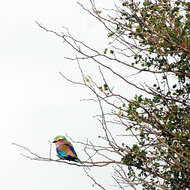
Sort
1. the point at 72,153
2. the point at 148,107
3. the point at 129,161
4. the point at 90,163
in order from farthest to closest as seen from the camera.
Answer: the point at 72,153 → the point at 148,107 → the point at 129,161 → the point at 90,163

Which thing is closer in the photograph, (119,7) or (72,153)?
(119,7)

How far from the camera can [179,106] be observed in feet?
26.9

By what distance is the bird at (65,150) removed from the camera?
11.7m

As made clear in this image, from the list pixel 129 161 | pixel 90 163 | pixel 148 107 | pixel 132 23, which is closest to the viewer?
pixel 90 163

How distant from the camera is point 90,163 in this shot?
688cm

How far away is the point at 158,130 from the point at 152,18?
7.18ft

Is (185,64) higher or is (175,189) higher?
(185,64)

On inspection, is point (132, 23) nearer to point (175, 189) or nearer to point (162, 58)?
point (162, 58)

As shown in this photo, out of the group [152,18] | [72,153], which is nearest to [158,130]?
[152,18]

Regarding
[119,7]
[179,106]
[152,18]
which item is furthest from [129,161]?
[119,7]

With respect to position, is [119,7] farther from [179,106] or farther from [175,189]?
[175,189]

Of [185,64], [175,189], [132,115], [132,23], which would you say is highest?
[132,23]

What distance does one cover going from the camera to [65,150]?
11969mm

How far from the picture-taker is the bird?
11.7 meters
